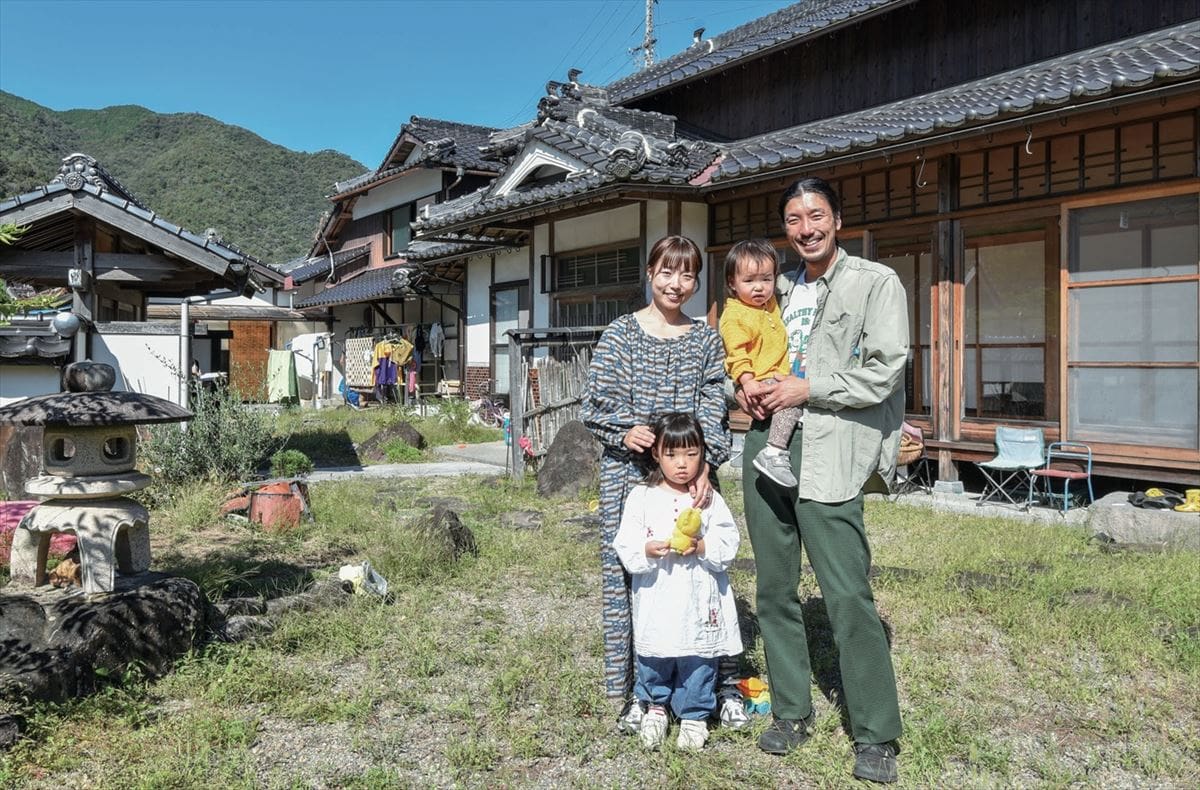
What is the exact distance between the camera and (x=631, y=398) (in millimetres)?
3393

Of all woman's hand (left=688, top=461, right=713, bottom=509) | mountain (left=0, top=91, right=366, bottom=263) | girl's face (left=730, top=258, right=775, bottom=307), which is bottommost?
woman's hand (left=688, top=461, right=713, bottom=509)

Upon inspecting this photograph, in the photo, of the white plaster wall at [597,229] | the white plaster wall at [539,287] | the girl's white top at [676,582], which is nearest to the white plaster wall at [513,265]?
the white plaster wall at [539,287]

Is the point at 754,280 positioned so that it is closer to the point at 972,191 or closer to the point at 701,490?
the point at 701,490

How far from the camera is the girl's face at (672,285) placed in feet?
Answer: 10.7

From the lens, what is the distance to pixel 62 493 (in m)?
4.20

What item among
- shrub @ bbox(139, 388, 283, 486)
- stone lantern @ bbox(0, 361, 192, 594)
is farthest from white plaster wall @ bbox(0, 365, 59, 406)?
stone lantern @ bbox(0, 361, 192, 594)

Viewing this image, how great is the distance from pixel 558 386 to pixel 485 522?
2752mm

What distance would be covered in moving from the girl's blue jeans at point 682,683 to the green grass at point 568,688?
0.19 meters

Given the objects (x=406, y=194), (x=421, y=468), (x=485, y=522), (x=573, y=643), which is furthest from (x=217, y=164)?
(x=573, y=643)

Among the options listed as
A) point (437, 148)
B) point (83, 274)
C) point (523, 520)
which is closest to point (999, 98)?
point (523, 520)

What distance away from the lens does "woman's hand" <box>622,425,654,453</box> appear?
322 centimetres

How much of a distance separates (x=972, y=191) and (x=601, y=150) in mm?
4925

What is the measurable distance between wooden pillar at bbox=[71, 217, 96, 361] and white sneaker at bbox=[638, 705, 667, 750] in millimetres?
8359

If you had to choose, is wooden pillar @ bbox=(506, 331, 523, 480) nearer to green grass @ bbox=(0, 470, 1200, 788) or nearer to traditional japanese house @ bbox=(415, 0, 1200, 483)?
traditional japanese house @ bbox=(415, 0, 1200, 483)
